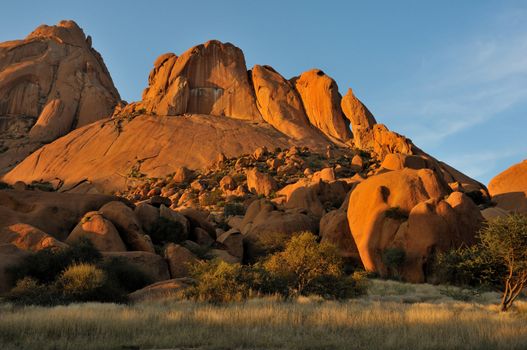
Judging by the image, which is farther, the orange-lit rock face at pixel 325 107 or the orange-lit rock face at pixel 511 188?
the orange-lit rock face at pixel 325 107

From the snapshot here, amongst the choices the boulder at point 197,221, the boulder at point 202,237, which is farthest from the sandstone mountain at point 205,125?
the boulder at point 202,237

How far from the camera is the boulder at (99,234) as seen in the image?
86.6 feet

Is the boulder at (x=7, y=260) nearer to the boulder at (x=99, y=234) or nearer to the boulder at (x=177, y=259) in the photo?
the boulder at (x=99, y=234)

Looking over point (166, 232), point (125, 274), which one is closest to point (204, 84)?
point (166, 232)

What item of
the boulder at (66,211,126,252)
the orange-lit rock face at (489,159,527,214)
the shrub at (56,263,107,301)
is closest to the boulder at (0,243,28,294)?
the shrub at (56,263,107,301)

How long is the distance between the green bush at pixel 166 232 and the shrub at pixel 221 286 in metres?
12.2

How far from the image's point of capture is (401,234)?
2958 centimetres

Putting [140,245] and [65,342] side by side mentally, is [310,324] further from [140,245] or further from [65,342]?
[140,245]

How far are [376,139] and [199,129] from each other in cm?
3026

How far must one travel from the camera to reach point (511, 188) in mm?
49062

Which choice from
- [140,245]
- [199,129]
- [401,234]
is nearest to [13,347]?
[140,245]

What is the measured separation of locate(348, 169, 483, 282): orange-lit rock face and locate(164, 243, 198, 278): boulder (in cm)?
1170

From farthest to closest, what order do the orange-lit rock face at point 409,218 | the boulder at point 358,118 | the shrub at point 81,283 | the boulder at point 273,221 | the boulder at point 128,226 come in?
the boulder at point 358,118 → the boulder at point 273,221 → the orange-lit rock face at point 409,218 → the boulder at point 128,226 → the shrub at point 81,283

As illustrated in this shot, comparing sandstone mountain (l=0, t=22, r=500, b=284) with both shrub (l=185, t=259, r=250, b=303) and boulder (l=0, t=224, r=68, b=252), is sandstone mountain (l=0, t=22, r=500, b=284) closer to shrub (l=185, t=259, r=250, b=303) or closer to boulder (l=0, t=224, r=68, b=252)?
boulder (l=0, t=224, r=68, b=252)
